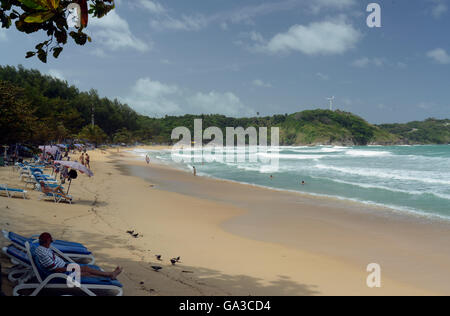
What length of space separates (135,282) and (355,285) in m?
4.07

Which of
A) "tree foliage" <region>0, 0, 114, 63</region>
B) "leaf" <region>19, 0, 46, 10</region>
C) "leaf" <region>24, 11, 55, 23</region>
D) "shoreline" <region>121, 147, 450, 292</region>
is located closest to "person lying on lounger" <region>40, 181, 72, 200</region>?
"shoreline" <region>121, 147, 450, 292</region>

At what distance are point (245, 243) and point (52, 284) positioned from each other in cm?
537

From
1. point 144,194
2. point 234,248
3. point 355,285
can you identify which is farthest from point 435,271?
point 144,194

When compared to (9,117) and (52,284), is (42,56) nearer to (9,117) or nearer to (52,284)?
(52,284)

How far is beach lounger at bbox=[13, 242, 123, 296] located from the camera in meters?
3.71

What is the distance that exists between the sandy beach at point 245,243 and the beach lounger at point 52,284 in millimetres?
259

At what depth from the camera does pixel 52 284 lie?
3.79 meters

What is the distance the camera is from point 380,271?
678 cm

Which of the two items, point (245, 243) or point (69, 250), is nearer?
point (69, 250)

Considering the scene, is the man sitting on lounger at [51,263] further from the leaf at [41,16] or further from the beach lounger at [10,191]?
the beach lounger at [10,191]

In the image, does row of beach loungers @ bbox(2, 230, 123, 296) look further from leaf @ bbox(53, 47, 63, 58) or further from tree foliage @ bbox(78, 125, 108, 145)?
tree foliage @ bbox(78, 125, 108, 145)

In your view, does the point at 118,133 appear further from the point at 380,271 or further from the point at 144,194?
the point at 380,271

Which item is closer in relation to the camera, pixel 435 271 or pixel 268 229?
pixel 435 271

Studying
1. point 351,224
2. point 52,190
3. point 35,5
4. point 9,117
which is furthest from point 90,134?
point 35,5
